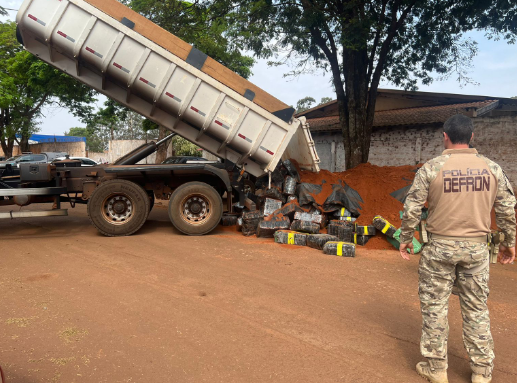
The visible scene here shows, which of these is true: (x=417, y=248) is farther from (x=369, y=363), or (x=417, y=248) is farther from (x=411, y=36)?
(x=411, y=36)

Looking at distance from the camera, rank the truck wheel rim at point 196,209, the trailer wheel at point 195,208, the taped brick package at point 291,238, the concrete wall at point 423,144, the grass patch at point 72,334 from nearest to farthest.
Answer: the grass patch at point 72,334 < the taped brick package at point 291,238 < the trailer wheel at point 195,208 < the truck wheel rim at point 196,209 < the concrete wall at point 423,144

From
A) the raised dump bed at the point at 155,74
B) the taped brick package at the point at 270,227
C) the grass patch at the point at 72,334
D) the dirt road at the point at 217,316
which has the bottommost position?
the grass patch at the point at 72,334

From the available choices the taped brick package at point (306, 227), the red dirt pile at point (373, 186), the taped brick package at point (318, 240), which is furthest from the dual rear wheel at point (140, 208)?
the red dirt pile at point (373, 186)

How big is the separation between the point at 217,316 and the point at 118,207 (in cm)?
444

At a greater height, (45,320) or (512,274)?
(512,274)

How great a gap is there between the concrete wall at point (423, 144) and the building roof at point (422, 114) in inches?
15.0

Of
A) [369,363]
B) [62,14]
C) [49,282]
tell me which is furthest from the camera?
[62,14]

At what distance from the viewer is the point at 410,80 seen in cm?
1341

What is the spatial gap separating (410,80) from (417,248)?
9020mm

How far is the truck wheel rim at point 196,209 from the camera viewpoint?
7.70 metres

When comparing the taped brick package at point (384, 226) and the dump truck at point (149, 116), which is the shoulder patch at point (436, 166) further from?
the dump truck at point (149, 116)

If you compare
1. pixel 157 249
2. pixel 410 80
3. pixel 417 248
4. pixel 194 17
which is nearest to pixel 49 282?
pixel 157 249

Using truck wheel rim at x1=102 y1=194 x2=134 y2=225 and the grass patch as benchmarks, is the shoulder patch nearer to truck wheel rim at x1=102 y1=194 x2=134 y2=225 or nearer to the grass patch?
the grass patch

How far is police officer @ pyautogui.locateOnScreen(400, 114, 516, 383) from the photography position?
2.74m
